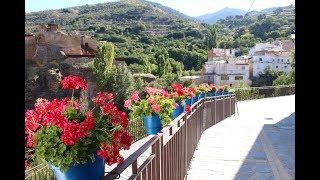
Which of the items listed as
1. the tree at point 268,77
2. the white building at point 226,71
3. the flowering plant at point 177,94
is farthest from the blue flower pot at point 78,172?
the white building at point 226,71

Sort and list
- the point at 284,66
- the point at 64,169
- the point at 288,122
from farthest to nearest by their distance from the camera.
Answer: the point at 284,66 → the point at 288,122 → the point at 64,169

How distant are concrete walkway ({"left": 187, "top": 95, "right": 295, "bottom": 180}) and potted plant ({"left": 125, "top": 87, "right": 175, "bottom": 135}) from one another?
4.27 ft

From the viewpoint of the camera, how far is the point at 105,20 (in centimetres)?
9081

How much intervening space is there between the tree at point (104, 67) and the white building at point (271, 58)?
30033mm

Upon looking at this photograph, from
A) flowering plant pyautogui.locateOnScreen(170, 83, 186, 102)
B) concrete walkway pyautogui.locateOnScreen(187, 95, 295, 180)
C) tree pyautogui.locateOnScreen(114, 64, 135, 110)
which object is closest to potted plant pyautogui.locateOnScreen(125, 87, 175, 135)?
flowering plant pyautogui.locateOnScreen(170, 83, 186, 102)

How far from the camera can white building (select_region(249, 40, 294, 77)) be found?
6700cm

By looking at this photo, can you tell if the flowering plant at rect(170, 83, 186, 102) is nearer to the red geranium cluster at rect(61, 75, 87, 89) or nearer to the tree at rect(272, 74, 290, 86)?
the red geranium cluster at rect(61, 75, 87, 89)

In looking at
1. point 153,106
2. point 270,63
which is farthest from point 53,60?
point 153,106

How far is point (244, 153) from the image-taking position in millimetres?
7656

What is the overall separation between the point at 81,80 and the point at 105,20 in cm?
9053

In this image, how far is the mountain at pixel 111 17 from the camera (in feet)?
283

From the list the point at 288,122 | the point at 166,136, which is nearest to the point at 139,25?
the point at 288,122
